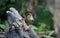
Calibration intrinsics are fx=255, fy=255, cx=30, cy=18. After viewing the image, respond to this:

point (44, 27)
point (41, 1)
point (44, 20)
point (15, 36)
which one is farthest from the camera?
point (41, 1)

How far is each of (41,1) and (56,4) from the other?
295cm

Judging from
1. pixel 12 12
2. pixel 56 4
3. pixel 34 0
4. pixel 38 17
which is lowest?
pixel 12 12

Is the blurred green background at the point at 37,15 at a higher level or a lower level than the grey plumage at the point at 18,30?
higher

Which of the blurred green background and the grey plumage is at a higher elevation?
the blurred green background

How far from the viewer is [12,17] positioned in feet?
4.03

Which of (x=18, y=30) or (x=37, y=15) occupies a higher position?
(x=37, y=15)

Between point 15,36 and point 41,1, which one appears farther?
point 41,1

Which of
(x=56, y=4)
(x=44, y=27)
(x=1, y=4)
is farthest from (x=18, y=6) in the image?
(x=56, y=4)

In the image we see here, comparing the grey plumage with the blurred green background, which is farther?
the blurred green background

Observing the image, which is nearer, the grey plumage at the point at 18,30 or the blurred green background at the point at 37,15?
the grey plumage at the point at 18,30

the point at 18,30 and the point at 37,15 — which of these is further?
the point at 37,15

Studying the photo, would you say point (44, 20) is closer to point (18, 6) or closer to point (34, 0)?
point (34, 0)

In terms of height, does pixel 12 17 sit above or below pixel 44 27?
below

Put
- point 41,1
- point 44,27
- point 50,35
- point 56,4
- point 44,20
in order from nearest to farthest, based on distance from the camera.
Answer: point 50,35, point 44,27, point 44,20, point 41,1, point 56,4
